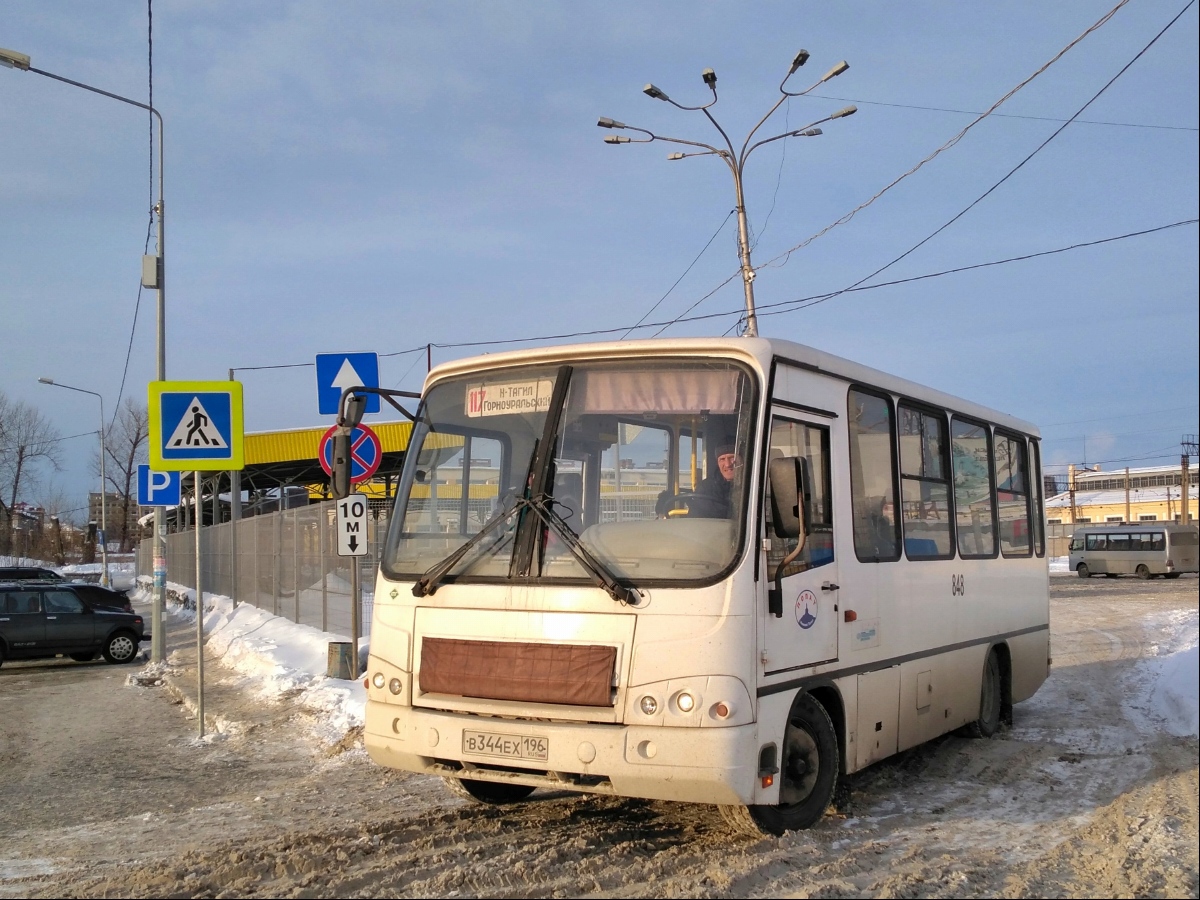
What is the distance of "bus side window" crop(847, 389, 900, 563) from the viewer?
6855 millimetres

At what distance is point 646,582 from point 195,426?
6162 mm

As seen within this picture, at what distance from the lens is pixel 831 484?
6.51 metres

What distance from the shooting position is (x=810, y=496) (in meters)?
5.83

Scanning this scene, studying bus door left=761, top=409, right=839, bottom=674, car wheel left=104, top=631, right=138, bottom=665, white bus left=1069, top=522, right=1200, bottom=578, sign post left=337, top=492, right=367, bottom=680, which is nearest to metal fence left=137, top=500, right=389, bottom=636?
sign post left=337, top=492, right=367, bottom=680

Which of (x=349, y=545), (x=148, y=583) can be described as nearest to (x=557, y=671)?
(x=349, y=545)

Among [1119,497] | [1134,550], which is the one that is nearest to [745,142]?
[1134,550]

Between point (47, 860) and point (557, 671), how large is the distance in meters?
2.98

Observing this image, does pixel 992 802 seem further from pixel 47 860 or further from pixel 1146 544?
pixel 1146 544

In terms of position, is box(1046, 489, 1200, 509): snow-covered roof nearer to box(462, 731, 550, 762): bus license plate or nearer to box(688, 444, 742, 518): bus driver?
box(688, 444, 742, 518): bus driver

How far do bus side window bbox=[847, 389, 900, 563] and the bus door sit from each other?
1.39 feet

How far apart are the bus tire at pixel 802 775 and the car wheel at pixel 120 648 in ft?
55.4

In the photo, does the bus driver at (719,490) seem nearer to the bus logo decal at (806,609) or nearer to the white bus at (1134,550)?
the bus logo decal at (806,609)

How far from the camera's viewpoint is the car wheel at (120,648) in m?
19.8

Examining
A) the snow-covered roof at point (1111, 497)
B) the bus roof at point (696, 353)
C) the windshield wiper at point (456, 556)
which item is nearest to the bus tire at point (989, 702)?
the bus roof at point (696, 353)
